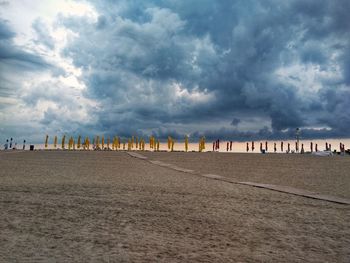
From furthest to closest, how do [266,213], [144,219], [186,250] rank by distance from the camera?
[266,213], [144,219], [186,250]

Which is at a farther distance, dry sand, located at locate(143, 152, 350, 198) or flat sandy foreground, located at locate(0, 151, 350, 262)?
dry sand, located at locate(143, 152, 350, 198)

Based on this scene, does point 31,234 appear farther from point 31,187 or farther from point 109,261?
point 31,187

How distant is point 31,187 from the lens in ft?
33.7

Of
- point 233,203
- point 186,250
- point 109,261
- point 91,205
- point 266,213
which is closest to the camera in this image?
point 109,261

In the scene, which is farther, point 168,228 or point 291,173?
point 291,173

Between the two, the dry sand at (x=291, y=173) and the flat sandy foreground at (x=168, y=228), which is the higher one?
the dry sand at (x=291, y=173)

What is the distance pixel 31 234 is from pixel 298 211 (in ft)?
16.5

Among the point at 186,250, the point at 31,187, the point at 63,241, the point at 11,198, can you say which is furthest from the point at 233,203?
the point at 31,187

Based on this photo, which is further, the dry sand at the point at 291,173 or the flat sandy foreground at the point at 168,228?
the dry sand at the point at 291,173

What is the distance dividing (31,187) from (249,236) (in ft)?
23.9

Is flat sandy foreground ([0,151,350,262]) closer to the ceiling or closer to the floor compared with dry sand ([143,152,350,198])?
closer to the floor

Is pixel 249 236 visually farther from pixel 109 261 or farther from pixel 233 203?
pixel 233 203

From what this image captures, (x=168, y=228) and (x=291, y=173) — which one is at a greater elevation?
(x=291, y=173)

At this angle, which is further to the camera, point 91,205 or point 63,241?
point 91,205
